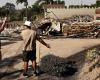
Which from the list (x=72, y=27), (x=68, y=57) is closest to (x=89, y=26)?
(x=72, y=27)

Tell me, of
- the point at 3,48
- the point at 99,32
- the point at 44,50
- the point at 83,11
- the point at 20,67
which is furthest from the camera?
the point at 83,11

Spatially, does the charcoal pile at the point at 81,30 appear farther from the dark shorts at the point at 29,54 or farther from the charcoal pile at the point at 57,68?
the dark shorts at the point at 29,54

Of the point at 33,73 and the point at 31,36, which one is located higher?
the point at 31,36

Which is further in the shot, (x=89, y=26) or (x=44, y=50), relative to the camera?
(x=89, y=26)

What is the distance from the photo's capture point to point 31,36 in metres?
8.61

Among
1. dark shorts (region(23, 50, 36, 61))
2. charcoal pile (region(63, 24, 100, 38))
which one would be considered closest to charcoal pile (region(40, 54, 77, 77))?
dark shorts (region(23, 50, 36, 61))

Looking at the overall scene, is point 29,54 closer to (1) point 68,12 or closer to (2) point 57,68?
(2) point 57,68

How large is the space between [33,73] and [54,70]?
0.61 m

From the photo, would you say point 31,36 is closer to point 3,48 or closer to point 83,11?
point 3,48

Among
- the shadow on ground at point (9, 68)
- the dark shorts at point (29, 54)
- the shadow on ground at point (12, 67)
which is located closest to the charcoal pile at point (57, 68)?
the shadow on ground at point (12, 67)

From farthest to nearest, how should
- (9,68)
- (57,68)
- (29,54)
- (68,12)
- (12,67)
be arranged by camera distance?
(68,12) → (12,67) → (9,68) → (57,68) → (29,54)

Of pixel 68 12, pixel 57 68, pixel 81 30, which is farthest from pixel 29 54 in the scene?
pixel 68 12

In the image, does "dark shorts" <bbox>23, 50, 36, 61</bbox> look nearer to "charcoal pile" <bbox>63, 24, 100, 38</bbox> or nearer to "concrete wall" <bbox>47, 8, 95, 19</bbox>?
"charcoal pile" <bbox>63, 24, 100, 38</bbox>

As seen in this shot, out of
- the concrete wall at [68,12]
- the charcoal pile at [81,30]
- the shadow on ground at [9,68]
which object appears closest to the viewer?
the shadow on ground at [9,68]
